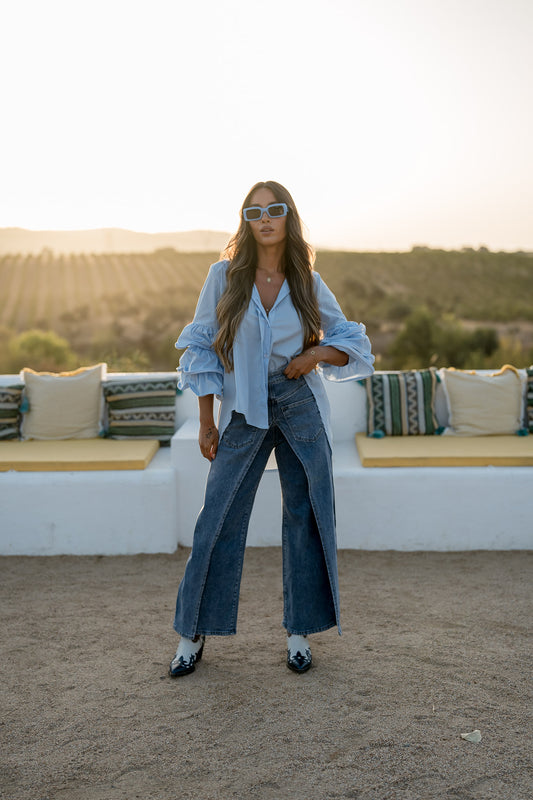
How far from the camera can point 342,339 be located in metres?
2.38

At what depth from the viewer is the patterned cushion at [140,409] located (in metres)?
4.20

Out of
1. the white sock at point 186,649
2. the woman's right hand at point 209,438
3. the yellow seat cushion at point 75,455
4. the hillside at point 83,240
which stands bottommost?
the white sock at point 186,649

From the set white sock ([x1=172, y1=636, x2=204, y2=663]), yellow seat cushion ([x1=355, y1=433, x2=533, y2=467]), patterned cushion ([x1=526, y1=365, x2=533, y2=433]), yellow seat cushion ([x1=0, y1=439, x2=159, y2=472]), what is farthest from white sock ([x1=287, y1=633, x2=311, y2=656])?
patterned cushion ([x1=526, y1=365, x2=533, y2=433])

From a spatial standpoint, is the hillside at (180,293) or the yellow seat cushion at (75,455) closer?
the yellow seat cushion at (75,455)

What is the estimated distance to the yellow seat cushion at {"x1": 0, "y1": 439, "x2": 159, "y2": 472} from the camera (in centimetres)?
370

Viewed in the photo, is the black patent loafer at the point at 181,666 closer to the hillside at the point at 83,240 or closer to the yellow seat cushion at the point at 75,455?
the yellow seat cushion at the point at 75,455

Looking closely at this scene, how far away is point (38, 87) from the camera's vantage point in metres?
10.9

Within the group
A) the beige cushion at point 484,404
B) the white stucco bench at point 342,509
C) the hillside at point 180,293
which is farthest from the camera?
the hillside at point 180,293

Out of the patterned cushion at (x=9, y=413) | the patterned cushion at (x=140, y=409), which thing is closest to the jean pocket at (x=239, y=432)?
the patterned cushion at (x=140, y=409)

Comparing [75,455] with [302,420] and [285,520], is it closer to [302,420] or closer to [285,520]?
[285,520]

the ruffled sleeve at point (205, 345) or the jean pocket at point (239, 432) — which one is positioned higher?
the ruffled sleeve at point (205, 345)

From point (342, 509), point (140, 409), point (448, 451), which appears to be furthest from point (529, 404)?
point (140, 409)

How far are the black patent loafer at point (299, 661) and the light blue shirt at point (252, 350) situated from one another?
790 millimetres

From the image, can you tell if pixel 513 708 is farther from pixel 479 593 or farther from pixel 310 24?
pixel 310 24
